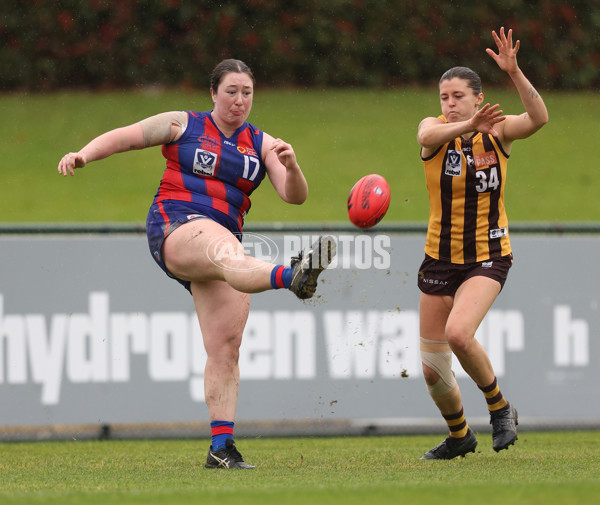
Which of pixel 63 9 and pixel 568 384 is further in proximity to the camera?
pixel 63 9

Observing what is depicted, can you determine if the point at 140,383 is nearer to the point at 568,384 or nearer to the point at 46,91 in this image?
the point at 568,384

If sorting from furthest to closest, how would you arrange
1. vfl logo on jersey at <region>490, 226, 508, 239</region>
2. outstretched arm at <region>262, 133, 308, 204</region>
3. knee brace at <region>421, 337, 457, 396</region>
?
1. knee brace at <region>421, 337, 457, 396</region>
2. vfl logo on jersey at <region>490, 226, 508, 239</region>
3. outstretched arm at <region>262, 133, 308, 204</region>

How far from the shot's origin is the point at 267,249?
8.68 meters

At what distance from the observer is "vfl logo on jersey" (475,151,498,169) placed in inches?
260

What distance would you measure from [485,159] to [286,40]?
12375 mm

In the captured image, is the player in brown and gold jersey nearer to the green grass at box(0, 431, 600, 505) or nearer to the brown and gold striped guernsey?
the brown and gold striped guernsey

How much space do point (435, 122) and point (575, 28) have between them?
13681 mm

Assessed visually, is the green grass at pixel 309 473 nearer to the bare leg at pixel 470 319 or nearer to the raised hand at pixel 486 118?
the bare leg at pixel 470 319

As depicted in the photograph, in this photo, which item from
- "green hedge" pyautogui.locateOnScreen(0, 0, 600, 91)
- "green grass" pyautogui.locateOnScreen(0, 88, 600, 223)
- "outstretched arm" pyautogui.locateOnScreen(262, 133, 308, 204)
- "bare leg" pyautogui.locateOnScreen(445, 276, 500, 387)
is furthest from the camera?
"green hedge" pyautogui.locateOnScreen(0, 0, 600, 91)

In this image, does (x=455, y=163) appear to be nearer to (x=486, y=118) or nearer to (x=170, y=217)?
(x=486, y=118)

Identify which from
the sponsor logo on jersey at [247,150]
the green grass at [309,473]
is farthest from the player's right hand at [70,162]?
the green grass at [309,473]

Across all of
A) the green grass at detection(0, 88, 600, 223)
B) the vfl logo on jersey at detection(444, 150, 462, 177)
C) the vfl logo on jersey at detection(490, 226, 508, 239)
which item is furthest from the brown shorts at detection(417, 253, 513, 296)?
the green grass at detection(0, 88, 600, 223)

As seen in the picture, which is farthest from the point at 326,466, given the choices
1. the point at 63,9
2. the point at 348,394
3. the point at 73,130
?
the point at 63,9

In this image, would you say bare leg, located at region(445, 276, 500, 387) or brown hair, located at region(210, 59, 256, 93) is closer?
bare leg, located at region(445, 276, 500, 387)
